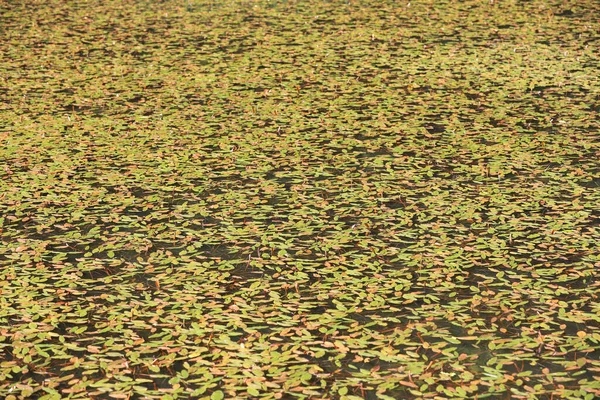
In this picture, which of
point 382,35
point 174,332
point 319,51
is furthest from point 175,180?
point 382,35

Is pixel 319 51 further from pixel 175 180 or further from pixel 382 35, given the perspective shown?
pixel 175 180

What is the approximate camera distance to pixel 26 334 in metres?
2.56

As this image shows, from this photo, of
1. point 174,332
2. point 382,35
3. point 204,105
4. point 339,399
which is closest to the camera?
point 339,399

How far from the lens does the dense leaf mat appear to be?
2414mm

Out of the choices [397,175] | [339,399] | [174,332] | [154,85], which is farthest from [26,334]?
[154,85]

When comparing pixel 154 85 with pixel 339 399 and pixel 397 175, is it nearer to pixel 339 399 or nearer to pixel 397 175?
pixel 397 175

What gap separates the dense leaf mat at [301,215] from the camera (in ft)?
7.92

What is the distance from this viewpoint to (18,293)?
2.78m

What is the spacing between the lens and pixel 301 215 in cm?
333

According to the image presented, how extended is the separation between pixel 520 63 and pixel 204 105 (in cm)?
195

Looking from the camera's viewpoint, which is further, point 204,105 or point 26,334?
point 204,105

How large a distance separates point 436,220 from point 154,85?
88.3 inches

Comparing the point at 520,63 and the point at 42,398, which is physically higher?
the point at 520,63

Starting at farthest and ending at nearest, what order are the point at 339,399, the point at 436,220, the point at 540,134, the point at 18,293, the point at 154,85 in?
the point at 154,85, the point at 540,134, the point at 436,220, the point at 18,293, the point at 339,399
